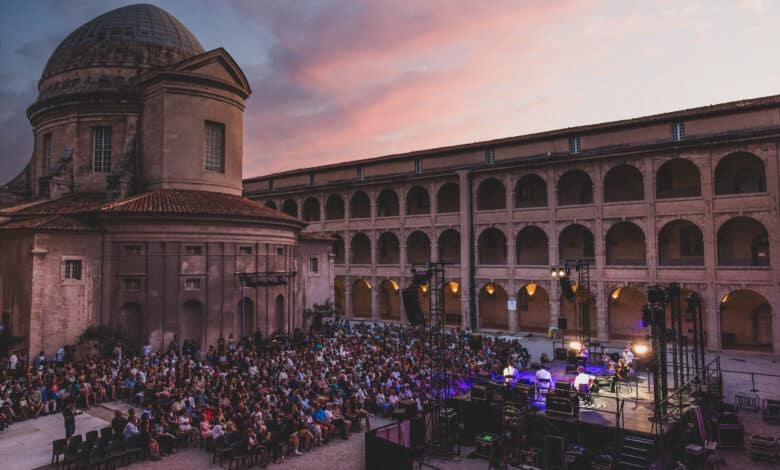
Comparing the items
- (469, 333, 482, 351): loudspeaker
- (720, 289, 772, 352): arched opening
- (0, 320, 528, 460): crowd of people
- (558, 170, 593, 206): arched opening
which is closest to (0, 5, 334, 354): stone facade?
(0, 320, 528, 460): crowd of people

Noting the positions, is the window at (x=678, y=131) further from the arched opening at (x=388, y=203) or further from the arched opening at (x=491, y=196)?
the arched opening at (x=388, y=203)

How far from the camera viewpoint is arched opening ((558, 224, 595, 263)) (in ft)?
125

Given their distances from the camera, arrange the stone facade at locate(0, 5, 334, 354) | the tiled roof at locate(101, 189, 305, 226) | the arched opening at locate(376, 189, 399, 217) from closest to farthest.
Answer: the stone facade at locate(0, 5, 334, 354) < the tiled roof at locate(101, 189, 305, 226) < the arched opening at locate(376, 189, 399, 217)

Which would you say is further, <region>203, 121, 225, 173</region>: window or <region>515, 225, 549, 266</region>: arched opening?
<region>515, 225, 549, 266</region>: arched opening

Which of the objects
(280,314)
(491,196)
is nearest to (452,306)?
(491,196)

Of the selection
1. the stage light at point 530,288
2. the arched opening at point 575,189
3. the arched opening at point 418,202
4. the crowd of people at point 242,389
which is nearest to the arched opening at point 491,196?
the arched opening at point 575,189

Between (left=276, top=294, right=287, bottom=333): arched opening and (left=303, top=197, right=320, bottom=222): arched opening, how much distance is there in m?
21.2

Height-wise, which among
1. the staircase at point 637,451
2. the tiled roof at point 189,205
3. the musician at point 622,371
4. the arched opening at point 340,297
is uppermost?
the tiled roof at point 189,205

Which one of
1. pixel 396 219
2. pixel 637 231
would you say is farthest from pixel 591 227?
pixel 396 219

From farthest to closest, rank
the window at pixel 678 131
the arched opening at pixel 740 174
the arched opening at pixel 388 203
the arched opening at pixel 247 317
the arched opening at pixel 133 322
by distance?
the arched opening at pixel 388 203 < the window at pixel 678 131 < the arched opening at pixel 740 174 < the arched opening at pixel 247 317 < the arched opening at pixel 133 322

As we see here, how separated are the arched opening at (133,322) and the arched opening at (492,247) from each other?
88.7ft

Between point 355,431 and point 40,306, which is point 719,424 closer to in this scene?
point 355,431

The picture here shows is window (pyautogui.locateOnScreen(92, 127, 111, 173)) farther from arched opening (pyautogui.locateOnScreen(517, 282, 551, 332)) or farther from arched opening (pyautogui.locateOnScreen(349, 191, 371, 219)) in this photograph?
arched opening (pyautogui.locateOnScreen(517, 282, 551, 332))

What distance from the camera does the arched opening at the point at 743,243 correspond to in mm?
32156
